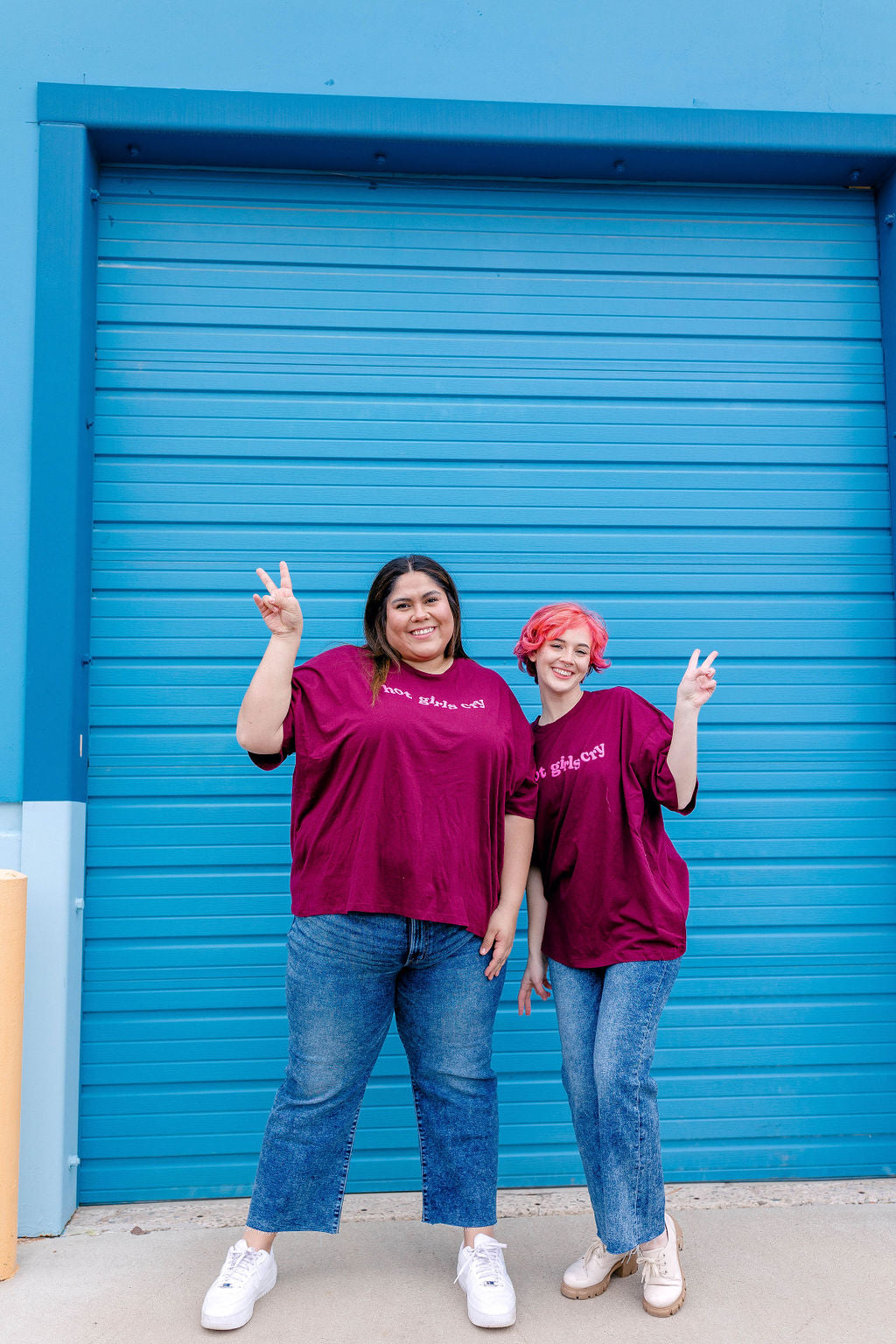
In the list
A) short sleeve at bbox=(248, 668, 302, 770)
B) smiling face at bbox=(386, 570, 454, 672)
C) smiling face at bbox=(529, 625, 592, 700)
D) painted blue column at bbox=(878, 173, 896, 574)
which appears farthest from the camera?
painted blue column at bbox=(878, 173, 896, 574)

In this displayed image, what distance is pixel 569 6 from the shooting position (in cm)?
341

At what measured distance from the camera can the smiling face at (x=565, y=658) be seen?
2629mm

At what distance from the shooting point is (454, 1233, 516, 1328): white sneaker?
235cm

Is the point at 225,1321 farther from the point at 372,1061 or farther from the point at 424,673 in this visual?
the point at 424,673

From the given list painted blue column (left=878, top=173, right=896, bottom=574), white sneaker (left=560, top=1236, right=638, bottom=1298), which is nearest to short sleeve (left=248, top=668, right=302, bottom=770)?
white sneaker (left=560, top=1236, right=638, bottom=1298)

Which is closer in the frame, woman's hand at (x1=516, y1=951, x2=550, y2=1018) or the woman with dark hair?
the woman with dark hair

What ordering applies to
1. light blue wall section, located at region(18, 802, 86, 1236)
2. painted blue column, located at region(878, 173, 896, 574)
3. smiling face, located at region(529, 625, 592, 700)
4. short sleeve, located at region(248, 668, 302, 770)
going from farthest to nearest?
1. painted blue column, located at region(878, 173, 896, 574)
2. light blue wall section, located at region(18, 802, 86, 1236)
3. smiling face, located at region(529, 625, 592, 700)
4. short sleeve, located at region(248, 668, 302, 770)

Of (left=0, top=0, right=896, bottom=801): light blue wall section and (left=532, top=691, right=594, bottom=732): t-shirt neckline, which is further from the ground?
(left=0, top=0, right=896, bottom=801): light blue wall section

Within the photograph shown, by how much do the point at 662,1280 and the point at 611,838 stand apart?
116 centimetres

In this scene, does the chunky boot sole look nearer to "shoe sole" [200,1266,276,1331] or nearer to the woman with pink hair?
the woman with pink hair

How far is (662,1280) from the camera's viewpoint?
2434 millimetres

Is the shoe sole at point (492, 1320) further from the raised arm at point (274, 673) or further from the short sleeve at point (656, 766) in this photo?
the raised arm at point (274, 673)

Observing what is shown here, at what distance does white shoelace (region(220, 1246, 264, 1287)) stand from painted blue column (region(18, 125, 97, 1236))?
797 mm

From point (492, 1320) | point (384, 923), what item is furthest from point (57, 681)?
point (492, 1320)
